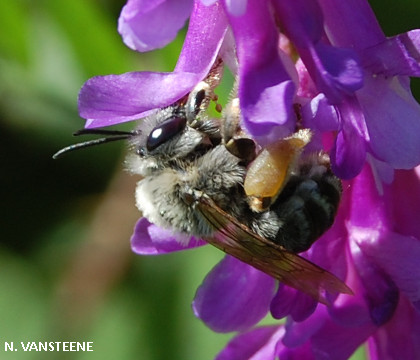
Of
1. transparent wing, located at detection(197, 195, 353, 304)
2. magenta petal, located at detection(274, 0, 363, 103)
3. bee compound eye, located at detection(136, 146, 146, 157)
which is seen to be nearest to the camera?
magenta petal, located at detection(274, 0, 363, 103)

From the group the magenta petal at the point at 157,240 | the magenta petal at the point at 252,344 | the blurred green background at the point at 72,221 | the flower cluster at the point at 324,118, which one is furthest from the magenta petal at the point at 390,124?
the blurred green background at the point at 72,221

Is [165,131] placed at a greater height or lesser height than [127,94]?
lesser

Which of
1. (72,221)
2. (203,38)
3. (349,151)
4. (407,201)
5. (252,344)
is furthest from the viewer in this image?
(72,221)

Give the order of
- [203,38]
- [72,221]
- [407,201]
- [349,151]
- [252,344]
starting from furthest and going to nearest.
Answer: [72,221] → [252,344] → [407,201] → [203,38] → [349,151]

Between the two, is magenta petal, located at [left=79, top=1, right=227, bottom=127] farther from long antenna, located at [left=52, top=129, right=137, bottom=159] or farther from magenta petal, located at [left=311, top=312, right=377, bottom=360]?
magenta petal, located at [left=311, top=312, right=377, bottom=360]

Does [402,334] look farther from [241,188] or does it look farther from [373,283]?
[241,188]

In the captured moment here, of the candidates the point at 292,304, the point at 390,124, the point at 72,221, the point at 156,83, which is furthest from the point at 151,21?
the point at 72,221

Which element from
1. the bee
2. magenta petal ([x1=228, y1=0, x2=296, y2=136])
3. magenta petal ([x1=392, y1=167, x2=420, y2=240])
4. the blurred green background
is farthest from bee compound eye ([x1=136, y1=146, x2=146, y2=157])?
the blurred green background
